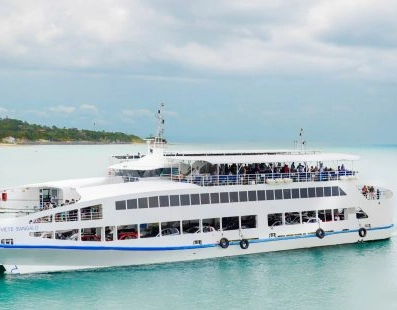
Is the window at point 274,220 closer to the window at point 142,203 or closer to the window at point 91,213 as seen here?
the window at point 142,203

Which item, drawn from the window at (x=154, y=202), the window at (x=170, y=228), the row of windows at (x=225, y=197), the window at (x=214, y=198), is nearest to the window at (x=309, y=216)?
the row of windows at (x=225, y=197)

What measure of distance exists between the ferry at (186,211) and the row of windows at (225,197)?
51 millimetres

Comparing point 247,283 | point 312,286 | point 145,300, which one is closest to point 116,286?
point 145,300

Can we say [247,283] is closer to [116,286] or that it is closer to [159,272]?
[159,272]

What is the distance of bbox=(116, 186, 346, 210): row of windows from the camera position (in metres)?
30.2

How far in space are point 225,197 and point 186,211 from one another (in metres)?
2.38

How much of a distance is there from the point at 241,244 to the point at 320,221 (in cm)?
535

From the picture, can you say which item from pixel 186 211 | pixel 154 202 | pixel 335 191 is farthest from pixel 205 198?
pixel 335 191

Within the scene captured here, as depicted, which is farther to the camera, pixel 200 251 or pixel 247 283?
pixel 200 251

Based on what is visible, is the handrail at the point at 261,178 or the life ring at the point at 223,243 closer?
the life ring at the point at 223,243

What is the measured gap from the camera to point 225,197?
32.5 meters

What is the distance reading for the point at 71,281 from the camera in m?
28.4

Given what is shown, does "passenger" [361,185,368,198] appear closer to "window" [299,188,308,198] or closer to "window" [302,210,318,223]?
"window" [302,210,318,223]

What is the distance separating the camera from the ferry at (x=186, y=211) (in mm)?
29062
